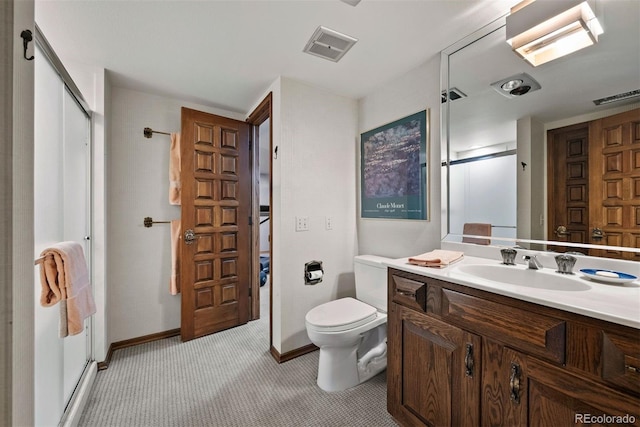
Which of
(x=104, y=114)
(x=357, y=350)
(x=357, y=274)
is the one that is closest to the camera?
(x=357, y=350)

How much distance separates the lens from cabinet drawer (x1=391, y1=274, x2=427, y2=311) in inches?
51.2

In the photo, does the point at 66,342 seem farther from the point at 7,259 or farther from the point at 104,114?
the point at 104,114

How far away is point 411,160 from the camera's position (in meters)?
2.00

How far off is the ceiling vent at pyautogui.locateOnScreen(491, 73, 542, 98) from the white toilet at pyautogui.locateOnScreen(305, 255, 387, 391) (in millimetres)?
1346

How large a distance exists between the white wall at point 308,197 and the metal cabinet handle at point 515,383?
151 cm

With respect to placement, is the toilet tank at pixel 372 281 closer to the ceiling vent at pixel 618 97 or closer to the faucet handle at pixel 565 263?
the faucet handle at pixel 565 263

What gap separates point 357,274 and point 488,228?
1.04 meters

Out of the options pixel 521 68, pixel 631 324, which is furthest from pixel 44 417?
pixel 521 68

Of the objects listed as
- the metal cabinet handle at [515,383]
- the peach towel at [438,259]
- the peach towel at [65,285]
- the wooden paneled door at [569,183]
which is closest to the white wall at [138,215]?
the peach towel at [65,285]

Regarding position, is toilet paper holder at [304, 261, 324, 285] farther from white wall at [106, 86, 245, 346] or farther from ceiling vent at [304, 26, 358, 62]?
ceiling vent at [304, 26, 358, 62]

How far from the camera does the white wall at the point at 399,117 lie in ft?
6.05

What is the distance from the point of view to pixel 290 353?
6.95 ft

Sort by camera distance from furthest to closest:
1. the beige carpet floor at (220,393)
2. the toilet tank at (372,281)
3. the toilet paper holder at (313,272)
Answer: the toilet paper holder at (313,272), the toilet tank at (372,281), the beige carpet floor at (220,393)

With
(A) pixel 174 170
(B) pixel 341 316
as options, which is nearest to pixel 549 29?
(B) pixel 341 316
